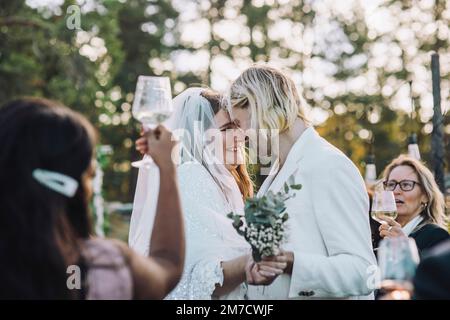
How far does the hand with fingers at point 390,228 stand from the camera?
4.57m

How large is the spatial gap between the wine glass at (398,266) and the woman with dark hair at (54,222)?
0.74 m

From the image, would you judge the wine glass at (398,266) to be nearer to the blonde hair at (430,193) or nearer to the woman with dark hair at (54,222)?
the woman with dark hair at (54,222)

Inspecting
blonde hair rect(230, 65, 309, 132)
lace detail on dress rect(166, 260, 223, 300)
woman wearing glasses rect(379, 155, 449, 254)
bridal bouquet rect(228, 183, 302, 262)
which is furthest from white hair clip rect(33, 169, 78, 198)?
woman wearing glasses rect(379, 155, 449, 254)

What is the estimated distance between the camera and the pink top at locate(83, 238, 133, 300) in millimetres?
2324

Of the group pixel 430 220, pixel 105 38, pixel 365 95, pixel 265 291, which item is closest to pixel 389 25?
pixel 365 95

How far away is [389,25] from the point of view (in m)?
29.0

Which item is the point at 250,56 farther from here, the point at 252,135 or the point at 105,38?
the point at 252,135

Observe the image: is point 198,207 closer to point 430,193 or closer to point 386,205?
point 386,205

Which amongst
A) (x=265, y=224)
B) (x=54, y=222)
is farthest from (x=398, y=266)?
(x=54, y=222)

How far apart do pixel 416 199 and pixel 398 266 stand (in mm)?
3147

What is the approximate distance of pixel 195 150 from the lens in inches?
159

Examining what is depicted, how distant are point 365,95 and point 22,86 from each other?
13.3 metres

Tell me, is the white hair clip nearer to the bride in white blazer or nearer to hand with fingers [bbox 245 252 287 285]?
hand with fingers [bbox 245 252 287 285]

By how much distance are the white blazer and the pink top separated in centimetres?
119
